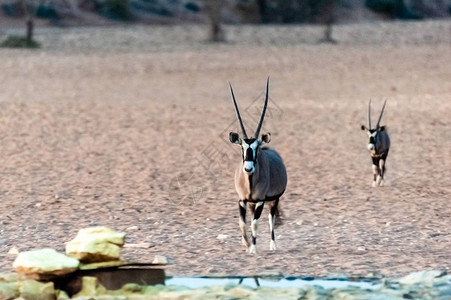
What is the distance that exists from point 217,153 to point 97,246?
24.6 feet

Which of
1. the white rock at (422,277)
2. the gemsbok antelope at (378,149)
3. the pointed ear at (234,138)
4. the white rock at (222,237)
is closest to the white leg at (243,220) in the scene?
the pointed ear at (234,138)

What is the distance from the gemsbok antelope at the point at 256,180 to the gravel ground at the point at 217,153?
1.00 feet

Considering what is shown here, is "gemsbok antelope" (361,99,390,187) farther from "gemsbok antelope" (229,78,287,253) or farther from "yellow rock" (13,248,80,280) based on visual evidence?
"yellow rock" (13,248,80,280)

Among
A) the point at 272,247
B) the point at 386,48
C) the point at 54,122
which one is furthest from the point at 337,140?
the point at 386,48

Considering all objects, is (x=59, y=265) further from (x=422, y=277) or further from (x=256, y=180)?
(x=422, y=277)

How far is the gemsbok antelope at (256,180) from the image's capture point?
7.75 meters

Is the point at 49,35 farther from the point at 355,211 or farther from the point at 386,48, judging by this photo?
the point at 355,211

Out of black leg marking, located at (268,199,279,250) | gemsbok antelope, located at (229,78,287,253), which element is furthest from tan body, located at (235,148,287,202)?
black leg marking, located at (268,199,279,250)

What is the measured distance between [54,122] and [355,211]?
313 inches

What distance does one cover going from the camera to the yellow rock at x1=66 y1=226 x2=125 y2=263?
23.8ft

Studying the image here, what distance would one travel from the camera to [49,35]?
35906mm

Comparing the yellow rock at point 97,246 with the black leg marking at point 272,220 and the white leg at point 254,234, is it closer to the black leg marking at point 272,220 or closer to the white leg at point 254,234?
the white leg at point 254,234

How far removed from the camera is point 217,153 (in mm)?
14695

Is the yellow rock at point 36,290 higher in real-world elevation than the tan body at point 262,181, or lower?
lower
